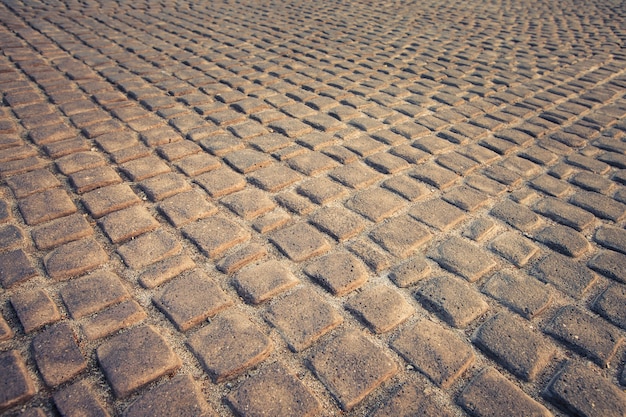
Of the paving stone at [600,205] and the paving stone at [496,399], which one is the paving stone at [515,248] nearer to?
the paving stone at [600,205]

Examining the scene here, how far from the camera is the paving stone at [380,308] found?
178 cm

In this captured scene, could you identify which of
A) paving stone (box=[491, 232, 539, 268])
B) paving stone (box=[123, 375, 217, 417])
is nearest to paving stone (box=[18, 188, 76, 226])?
paving stone (box=[123, 375, 217, 417])

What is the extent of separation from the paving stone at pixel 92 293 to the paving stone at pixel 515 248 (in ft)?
5.87

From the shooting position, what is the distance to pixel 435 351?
1677 mm

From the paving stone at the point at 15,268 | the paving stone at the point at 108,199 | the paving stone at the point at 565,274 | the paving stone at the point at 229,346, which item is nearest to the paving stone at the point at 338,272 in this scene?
the paving stone at the point at 229,346

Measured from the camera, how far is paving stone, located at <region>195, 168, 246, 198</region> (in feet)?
8.30

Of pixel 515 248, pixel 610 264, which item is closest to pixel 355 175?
pixel 515 248

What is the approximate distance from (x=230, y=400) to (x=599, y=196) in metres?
2.47

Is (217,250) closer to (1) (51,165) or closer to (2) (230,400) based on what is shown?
(2) (230,400)

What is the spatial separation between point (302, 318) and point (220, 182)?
1.15m

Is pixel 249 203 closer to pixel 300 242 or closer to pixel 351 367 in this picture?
pixel 300 242

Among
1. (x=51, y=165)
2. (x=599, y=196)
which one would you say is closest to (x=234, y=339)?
(x=51, y=165)

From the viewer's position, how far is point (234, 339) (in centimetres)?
167

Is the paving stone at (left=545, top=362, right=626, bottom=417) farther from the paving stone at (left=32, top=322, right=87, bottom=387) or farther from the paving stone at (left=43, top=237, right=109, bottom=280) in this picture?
the paving stone at (left=43, top=237, right=109, bottom=280)
